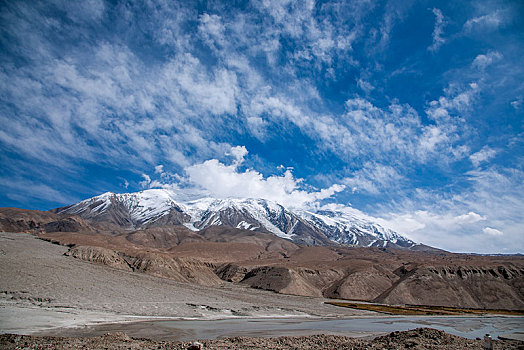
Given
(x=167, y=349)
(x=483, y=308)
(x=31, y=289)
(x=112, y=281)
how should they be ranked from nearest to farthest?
(x=167, y=349) < (x=31, y=289) < (x=112, y=281) < (x=483, y=308)

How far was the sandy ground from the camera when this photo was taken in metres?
33.0

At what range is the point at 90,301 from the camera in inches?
1731

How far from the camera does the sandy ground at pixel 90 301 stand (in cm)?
3300

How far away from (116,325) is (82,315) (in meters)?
5.78

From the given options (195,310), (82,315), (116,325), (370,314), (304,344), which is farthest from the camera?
(370,314)

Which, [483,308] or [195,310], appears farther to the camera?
[483,308]

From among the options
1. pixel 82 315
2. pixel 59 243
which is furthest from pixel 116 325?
pixel 59 243

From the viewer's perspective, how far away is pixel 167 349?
63.7ft

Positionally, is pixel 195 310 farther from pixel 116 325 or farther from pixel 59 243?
pixel 59 243

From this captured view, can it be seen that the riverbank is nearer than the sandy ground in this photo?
Yes

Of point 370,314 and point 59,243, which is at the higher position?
point 59,243

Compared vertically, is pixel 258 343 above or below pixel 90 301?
above

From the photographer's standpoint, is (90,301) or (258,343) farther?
(90,301)

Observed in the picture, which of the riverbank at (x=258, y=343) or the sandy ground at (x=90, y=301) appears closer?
the riverbank at (x=258, y=343)
